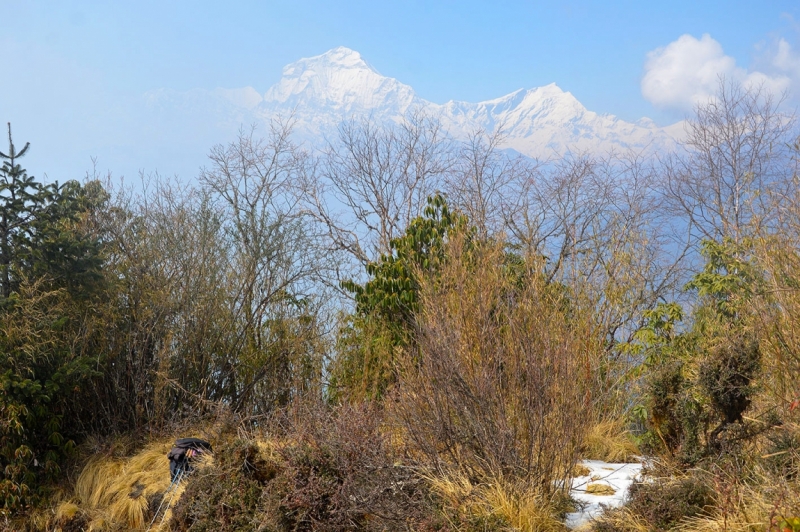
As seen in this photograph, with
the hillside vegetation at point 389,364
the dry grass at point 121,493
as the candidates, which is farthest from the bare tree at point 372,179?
the dry grass at point 121,493

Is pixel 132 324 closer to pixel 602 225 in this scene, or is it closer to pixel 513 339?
pixel 513 339

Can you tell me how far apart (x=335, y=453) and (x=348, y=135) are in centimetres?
1084

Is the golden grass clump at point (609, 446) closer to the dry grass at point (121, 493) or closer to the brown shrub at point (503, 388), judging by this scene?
the brown shrub at point (503, 388)

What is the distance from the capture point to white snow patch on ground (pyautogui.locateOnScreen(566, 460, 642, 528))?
179 inches

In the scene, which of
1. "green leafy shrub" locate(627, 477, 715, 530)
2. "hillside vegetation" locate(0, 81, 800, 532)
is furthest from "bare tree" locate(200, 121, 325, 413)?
"green leafy shrub" locate(627, 477, 715, 530)

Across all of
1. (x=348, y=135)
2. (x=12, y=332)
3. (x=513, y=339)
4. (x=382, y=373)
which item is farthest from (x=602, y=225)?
(x=12, y=332)

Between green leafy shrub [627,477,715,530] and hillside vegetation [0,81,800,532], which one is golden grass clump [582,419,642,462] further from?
green leafy shrub [627,477,715,530]

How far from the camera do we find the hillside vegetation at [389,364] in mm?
4559

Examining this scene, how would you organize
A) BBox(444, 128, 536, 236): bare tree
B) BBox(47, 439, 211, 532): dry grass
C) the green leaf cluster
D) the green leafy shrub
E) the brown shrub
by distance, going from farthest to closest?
BBox(444, 128, 536, 236): bare tree
the green leaf cluster
BBox(47, 439, 211, 532): dry grass
the brown shrub
the green leafy shrub

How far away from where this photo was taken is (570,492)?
493 centimetres

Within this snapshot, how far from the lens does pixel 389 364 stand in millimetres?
7750

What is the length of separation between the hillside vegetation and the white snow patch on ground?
0.12 m

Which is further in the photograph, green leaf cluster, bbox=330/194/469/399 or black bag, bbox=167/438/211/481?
green leaf cluster, bbox=330/194/469/399

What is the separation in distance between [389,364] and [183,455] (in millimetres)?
2450
